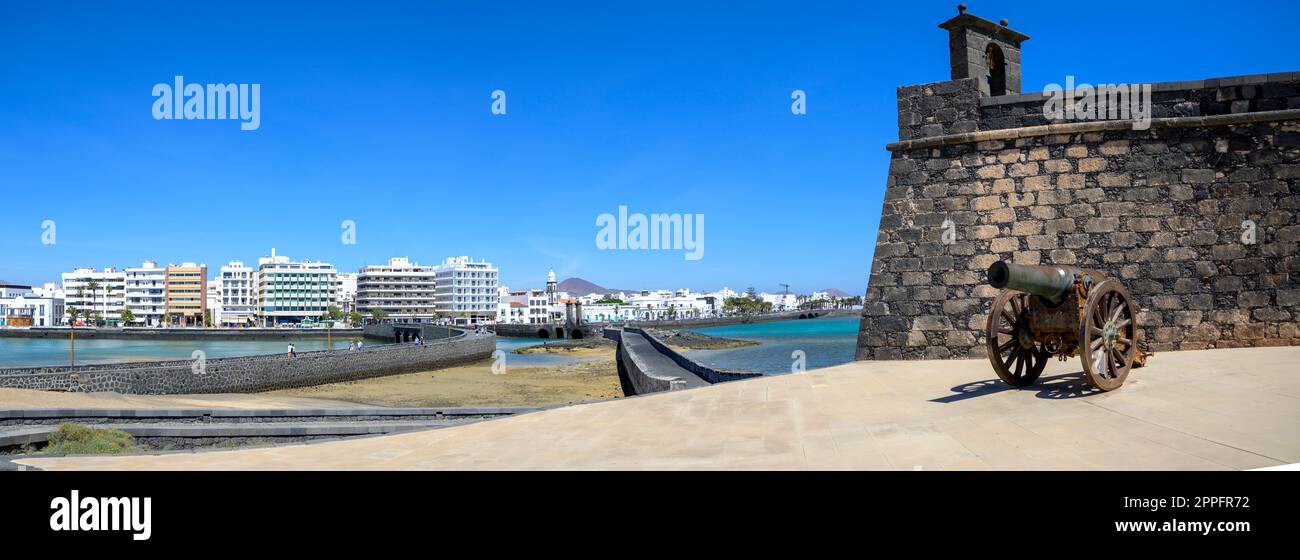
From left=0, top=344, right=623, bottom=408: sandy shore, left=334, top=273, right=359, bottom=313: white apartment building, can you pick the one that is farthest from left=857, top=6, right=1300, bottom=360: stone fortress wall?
left=334, top=273, right=359, bottom=313: white apartment building

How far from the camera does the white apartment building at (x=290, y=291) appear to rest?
123 metres

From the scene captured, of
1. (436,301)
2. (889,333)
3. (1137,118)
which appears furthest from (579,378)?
(436,301)

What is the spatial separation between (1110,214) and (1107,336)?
13.1 ft

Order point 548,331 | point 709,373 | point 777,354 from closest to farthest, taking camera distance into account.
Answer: point 709,373 → point 777,354 → point 548,331

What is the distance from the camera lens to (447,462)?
5.51 m

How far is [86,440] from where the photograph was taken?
32.7 ft

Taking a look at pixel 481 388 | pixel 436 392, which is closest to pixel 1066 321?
pixel 436 392

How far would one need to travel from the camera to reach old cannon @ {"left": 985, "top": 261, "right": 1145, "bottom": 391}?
644 centimetres

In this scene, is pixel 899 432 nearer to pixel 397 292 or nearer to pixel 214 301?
pixel 397 292

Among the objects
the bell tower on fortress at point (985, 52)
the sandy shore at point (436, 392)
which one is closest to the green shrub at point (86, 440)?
the sandy shore at point (436, 392)

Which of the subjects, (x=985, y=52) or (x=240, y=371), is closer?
(x=985, y=52)

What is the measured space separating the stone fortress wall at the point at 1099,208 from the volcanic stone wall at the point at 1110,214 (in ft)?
0.05

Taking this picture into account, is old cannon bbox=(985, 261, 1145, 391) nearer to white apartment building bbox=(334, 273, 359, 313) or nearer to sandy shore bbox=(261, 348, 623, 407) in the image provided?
sandy shore bbox=(261, 348, 623, 407)
